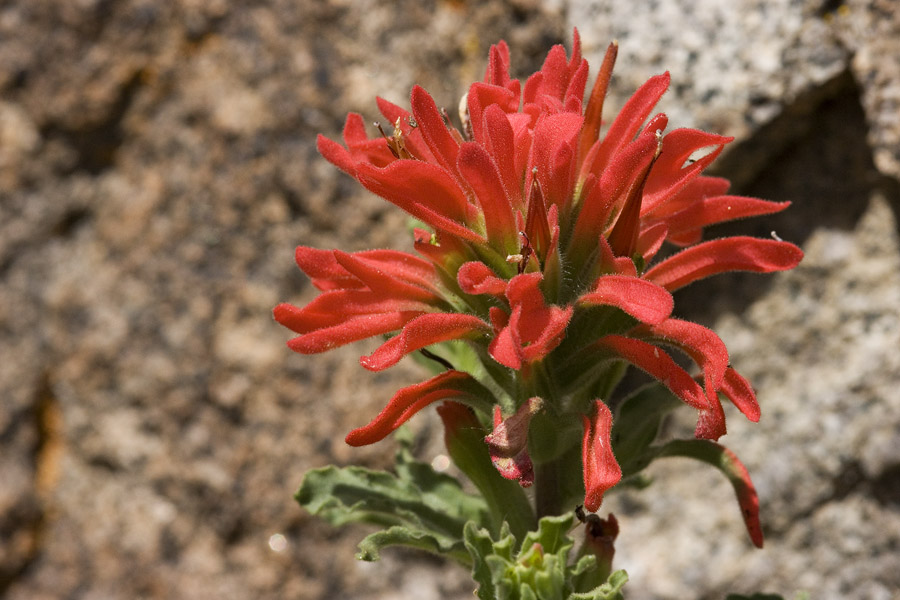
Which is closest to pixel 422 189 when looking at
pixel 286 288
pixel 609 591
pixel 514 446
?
pixel 514 446

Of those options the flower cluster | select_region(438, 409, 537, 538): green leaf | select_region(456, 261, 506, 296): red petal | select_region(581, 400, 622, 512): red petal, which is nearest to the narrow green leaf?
select_region(438, 409, 537, 538): green leaf

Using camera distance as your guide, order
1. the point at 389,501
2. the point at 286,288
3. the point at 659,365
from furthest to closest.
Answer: the point at 286,288 → the point at 389,501 → the point at 659,365

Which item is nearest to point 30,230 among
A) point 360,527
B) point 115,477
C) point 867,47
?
point 115,477

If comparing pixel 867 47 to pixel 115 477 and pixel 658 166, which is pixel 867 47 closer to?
pixel 658 166

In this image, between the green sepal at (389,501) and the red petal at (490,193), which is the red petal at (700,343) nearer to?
the red petal at (490,193)

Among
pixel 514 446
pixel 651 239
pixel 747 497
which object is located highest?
pixel 651 239

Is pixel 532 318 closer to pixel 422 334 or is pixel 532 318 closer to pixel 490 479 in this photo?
pixel 422 334

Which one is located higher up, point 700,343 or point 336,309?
point 700,343
